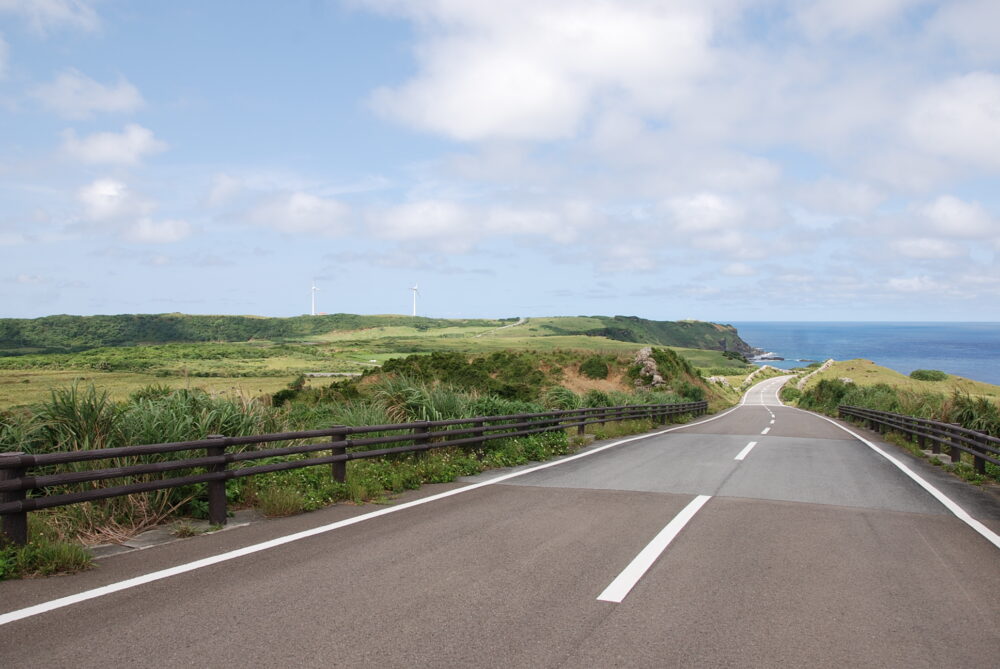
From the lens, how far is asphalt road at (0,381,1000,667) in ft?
13.3

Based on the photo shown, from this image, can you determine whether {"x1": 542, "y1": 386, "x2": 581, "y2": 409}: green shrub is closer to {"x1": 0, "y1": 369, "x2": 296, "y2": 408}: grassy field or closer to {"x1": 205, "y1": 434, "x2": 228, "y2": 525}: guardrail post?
{"x1": 0, "y1": 369, "x2": 296, "y2": 408}: grassy field

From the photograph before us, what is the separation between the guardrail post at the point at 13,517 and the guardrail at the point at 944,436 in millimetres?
A: 14411

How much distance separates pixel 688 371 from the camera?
63844 mm

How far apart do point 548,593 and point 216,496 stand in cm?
413

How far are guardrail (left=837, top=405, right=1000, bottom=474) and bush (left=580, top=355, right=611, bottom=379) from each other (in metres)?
25.3

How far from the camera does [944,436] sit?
53.0ft

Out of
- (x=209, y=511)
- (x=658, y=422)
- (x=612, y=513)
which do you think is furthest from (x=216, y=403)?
(x=658, y=422)

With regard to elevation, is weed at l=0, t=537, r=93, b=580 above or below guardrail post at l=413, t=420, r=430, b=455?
below

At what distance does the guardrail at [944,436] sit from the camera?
41.9 feet

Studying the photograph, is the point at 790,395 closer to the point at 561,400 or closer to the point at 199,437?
the point at 561,400

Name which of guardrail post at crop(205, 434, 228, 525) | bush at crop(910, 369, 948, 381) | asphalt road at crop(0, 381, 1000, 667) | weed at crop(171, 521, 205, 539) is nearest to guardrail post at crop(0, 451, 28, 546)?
asphalt road at crop(0, 381, 1000, 667)

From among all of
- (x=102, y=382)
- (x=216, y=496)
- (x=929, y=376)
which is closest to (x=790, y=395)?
(x=929, y=376)

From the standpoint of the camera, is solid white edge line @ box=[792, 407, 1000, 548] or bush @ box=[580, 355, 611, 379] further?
bush @ box=[580, 355, 611, 379]

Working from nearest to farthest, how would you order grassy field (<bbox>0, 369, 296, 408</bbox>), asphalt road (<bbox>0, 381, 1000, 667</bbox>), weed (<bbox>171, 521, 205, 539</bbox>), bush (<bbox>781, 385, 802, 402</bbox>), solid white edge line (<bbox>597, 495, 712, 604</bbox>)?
1. asphalt road (<bbox>0, 381, 1000, 667</bbox>)
2. solid white edge line (<bbox>597, 495, 712, 604</bbox>)
3. weed (<bbox>171, 521, 205, 539</bbox>)
4. grassy field (<bbox>0, 369, 296, 408</bbox>)
5. bush (<bbox>781, 385, 802, 402</bbox>)
